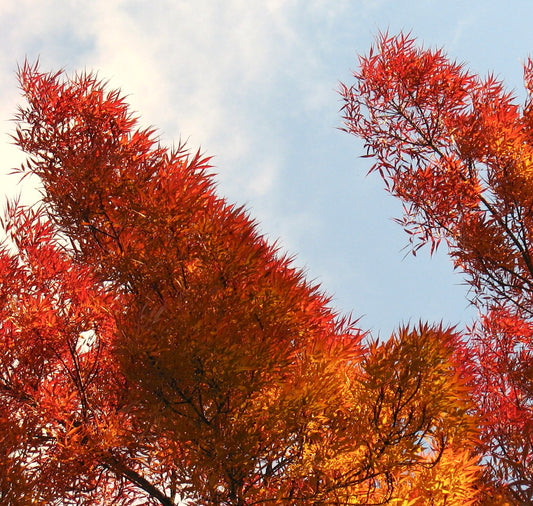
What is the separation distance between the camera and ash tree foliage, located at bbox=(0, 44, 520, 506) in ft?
17.0

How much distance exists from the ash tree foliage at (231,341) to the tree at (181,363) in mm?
22

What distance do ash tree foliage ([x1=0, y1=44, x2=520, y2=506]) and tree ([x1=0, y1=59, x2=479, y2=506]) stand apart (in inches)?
0.9

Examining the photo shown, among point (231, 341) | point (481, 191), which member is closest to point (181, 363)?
point (231, 341)

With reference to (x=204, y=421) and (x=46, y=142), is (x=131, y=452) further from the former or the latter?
(x=46, y=142)

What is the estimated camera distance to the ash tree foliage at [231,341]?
519 centimetres

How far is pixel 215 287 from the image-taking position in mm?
5559

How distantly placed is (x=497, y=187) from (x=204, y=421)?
5266 mm

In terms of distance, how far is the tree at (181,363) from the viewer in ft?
16.9

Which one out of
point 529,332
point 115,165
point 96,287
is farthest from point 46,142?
point 529,332

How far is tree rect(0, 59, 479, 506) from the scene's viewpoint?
516 cm

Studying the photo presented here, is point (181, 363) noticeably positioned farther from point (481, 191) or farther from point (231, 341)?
point (481, 191)

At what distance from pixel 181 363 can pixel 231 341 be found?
0.48m

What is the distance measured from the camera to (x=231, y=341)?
5.17 meters

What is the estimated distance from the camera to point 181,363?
16.4 feet
